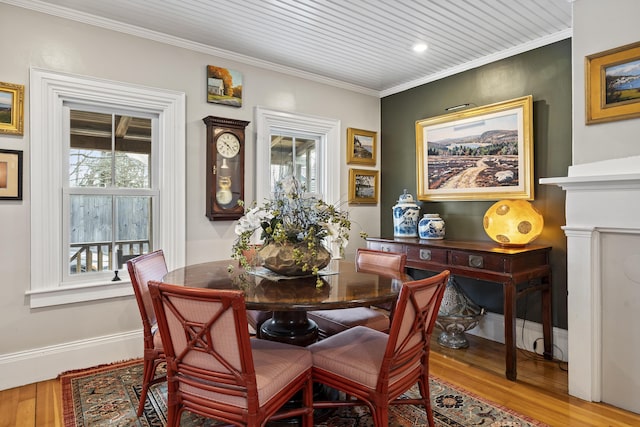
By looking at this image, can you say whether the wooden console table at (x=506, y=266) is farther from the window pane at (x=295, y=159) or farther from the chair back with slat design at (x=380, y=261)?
the window pane at (x=295, y=159)

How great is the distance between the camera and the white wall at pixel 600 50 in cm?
227

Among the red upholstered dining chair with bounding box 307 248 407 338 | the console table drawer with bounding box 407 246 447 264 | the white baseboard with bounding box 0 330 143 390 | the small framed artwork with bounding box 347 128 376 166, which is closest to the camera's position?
the red upholstered dining chair with bounding box 307 248 407 338

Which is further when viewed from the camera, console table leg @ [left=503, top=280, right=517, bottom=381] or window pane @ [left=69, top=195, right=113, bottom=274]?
window pane @ [left=69, top=195, right=113, bottom=274]

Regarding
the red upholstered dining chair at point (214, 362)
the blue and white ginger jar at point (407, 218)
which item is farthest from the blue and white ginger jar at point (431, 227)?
the red upholstered dining chair at point (214, 362)

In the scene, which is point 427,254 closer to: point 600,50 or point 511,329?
point 511,329

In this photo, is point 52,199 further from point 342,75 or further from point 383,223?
point 383,223

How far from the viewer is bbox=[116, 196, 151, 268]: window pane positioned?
2.99 metres

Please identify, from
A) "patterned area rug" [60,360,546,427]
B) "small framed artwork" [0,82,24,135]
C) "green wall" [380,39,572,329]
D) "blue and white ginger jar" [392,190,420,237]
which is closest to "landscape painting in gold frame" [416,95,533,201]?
"green wall" [380,39,572,329]

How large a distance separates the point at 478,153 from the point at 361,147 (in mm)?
1296

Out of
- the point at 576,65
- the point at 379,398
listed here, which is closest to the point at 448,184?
the point at 576,65

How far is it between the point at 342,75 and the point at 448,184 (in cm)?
→ 154

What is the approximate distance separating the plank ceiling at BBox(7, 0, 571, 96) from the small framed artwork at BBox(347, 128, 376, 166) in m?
0.77

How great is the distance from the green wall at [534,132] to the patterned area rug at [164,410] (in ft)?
3.92

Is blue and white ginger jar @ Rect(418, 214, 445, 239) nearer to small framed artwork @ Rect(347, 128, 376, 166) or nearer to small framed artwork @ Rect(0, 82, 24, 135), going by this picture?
small framed artwork @ Rect(347, 128, 376, 166)
